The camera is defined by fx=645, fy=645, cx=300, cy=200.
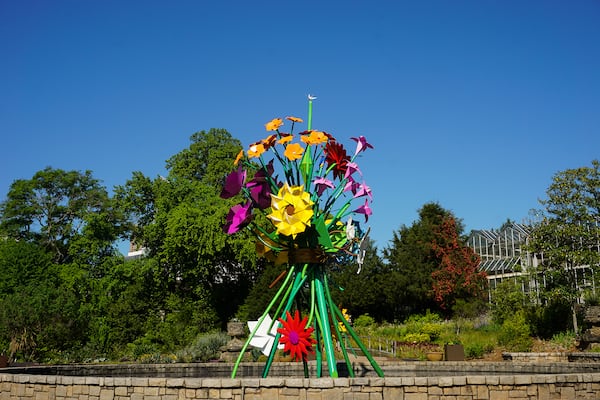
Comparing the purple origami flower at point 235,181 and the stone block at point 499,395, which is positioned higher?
the purple origami flower at point 235,181

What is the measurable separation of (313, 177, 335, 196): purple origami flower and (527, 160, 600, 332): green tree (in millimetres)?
16203

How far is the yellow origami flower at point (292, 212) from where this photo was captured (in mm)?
11453

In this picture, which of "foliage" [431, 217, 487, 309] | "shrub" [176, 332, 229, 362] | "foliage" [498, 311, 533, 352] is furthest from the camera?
"foliage" [431, 217, 487, 309]

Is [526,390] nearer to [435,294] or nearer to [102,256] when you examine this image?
[435,294]

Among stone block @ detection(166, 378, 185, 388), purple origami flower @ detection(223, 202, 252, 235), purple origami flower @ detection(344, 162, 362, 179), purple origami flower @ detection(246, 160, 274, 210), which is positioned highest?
purple origami flower @ detection(344, 162, 362, 179)

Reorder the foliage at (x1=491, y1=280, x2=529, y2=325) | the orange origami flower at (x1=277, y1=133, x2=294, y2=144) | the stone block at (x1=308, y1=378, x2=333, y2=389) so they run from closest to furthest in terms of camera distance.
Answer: the stone block at (x1=308, y1=378, x2=333, y2=389) → the orange origami flower at (x1=277, y1=133, x2=294, y2=144) → the foliage at (x1=491, y1=280, x2=529, y2=325)

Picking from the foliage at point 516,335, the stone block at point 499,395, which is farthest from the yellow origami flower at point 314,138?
the foliage at point 516,335

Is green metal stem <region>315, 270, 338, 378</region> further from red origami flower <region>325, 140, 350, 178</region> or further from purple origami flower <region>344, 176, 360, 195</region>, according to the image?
red origami flower <region>325, 140, 350, 178</region>

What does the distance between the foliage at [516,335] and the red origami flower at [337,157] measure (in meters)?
14.5

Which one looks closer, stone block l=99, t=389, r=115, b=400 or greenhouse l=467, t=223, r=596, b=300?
stone block l=99, t=389, r=115, b=400

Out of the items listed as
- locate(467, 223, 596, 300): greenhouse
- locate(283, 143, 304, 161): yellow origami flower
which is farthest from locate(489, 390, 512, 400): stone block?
locate(467, 223, 596, 300): greenhouse

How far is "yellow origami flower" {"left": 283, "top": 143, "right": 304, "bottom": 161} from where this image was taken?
12250 mm

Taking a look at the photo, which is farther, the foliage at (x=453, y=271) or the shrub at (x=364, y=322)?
the foliage at (x=453, y=271)

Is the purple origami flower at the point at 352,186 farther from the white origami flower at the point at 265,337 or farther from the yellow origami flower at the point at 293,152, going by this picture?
the white origami flower at the point at 265,337
